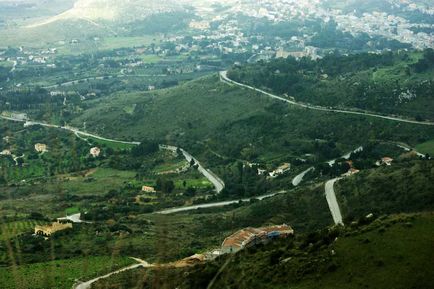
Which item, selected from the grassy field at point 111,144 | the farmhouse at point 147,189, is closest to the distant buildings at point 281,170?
the farmhouse at point 147,189

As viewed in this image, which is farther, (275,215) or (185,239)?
(275,215)

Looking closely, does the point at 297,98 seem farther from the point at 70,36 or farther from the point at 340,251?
the point at 70,36

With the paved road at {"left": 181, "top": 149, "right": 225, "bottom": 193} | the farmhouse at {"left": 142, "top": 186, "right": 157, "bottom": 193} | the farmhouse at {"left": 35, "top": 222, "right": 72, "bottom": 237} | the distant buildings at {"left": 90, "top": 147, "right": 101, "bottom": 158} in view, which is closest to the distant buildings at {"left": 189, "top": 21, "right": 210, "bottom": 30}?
the distant buildings at {"left": 90, "top": 147, "right": 101, "bottom": 158}

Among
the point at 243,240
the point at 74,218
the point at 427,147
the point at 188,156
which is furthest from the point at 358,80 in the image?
the point at 243,240

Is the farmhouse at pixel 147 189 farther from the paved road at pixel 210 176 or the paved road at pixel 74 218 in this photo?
the paved road at pixel 74 218

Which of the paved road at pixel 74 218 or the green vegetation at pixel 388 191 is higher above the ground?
the green vegetation at pixel 388 191

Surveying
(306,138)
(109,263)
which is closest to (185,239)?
(109,263)

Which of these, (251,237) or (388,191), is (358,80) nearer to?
(388,191)
